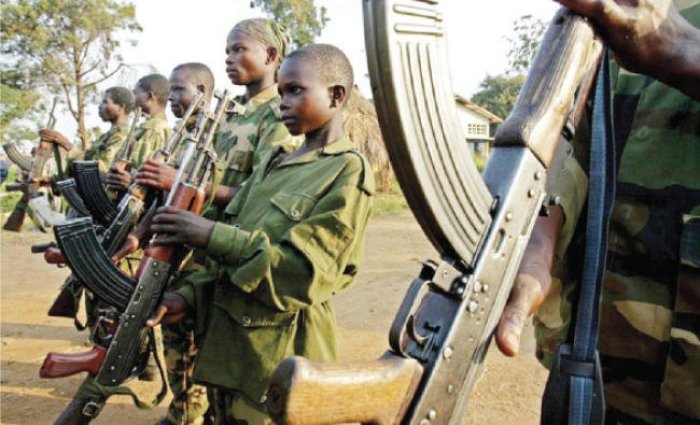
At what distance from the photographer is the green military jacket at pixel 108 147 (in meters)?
4.62

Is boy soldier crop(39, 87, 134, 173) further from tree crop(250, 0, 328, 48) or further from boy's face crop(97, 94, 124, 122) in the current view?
tree crop(250, 0, 328, 48)

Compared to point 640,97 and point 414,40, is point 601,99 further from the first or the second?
point 414,40

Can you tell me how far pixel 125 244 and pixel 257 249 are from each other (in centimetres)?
147

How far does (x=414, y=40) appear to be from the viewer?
3.44ft

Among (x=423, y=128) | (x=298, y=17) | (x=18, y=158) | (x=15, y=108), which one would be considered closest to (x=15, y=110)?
(x=15, y=108)

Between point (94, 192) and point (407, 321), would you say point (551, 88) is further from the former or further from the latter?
point (94, 192)

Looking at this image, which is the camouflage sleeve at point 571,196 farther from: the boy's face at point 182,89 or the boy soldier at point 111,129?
the boy soldier at point 111,129

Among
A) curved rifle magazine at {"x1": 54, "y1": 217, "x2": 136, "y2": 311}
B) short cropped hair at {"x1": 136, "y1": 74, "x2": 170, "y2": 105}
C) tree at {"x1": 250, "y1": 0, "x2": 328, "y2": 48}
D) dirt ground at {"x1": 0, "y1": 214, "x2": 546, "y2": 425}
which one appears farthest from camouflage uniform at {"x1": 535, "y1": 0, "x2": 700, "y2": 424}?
tree at {"x1": 250, "y1": 0, "x2": 328, "y2": 48}

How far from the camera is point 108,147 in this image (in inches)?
184

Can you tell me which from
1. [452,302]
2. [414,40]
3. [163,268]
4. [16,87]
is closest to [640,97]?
[414,40]

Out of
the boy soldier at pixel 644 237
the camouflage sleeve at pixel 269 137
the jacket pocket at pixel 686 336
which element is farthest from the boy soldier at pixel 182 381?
the jacket pocket at pixel 686 336

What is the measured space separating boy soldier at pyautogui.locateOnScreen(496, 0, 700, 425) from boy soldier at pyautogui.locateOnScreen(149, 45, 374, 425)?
2.61 ft

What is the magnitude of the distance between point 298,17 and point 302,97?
17.2 meters

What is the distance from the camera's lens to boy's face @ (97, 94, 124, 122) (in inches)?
187
